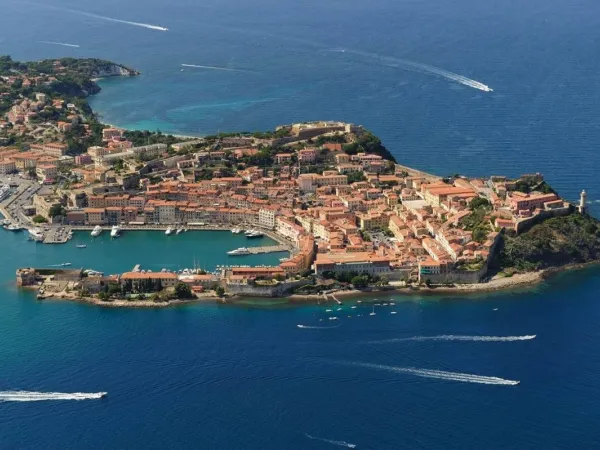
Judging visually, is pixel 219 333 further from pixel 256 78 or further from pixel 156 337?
pixel 256 78

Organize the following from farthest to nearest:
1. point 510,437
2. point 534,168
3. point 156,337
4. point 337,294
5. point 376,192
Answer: point 534,168 < point 376,192 < point 337,294 < point 156,337 < point 510,437

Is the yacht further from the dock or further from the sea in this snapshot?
the dock

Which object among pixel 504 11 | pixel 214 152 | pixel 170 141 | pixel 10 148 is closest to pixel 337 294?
pixel 214 152

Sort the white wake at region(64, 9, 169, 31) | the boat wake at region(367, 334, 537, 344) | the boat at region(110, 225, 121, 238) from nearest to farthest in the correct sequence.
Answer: the boat wake at region(367, 334, 537, 344) → the boat at region(110, 225, 121, 238) → the white wake at region(64, 9, 169, 31)

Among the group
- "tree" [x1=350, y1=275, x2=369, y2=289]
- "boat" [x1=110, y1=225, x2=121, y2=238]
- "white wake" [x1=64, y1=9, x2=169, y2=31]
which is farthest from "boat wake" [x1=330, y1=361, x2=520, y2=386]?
"white wake" [x1=64, y1=9, x2=169, y2=31]

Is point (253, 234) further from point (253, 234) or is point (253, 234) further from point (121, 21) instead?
point (121, 21)

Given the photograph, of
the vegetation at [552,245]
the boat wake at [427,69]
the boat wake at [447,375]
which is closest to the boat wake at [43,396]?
the boat wake at [447,375]
